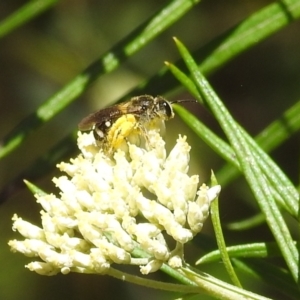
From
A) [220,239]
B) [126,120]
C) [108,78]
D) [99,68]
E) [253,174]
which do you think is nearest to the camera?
[220,239]

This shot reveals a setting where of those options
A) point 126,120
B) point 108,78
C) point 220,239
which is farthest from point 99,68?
point 108,78

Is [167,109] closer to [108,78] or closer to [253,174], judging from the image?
[253,174]

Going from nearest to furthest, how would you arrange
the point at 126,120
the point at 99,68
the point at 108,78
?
the point at 126,120, the point at 99,68, the point at 108,78

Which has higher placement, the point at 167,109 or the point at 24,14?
the point at 24,14

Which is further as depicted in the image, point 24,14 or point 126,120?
point 24,14

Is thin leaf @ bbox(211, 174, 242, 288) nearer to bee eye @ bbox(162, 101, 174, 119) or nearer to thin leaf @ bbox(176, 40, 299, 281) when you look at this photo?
thin leaf @ bbox(176, 40, 299, 281)

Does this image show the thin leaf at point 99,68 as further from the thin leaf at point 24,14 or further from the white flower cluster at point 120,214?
the white flower cluster at point 120,214

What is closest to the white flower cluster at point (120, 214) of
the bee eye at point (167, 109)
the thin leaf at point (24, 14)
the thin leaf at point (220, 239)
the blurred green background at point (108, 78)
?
the thin leaf at point (220, 239)
